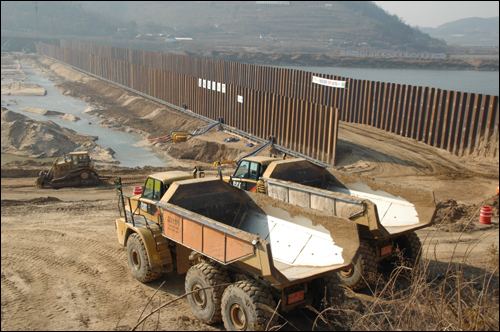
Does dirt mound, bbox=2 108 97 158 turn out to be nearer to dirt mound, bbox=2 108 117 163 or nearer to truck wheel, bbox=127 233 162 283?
dirt mound, bbox=2 108 117 163

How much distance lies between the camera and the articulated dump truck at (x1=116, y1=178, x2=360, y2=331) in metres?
6.72

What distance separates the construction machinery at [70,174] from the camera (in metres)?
19.4

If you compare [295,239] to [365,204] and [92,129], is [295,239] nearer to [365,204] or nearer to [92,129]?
[365,204]

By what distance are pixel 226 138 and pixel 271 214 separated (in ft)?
61.4

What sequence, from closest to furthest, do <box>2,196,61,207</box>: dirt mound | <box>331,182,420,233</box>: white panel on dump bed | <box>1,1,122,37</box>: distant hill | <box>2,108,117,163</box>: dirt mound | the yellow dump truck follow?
the yellow dump truck → <box>331,182,420,233</box>: white panel on dump bed → <box>2,196,61,207</box>: dirt mound → <box>2,108,117,163</box>: dirt mound → <box>1,1,122,37</box>: distant hill

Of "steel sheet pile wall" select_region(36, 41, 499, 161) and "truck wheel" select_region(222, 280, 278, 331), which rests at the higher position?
"steel sheet pile wall" select_region(36, 41, 499, 161)

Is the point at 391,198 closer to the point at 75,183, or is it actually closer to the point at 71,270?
the point at 71,270

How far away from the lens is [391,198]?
1030 cm

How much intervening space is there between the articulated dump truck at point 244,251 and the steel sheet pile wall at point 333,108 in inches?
488

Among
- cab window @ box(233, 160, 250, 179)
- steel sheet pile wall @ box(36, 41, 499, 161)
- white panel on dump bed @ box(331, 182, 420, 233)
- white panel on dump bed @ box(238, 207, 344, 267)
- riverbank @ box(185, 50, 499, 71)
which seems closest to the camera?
white panel on dump bed @ box(238, 207, 344, 267)

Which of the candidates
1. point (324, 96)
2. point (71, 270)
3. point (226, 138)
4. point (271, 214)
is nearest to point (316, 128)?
point (226, 138)

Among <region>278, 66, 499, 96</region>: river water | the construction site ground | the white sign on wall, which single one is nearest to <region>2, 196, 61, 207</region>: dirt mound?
the construction site ground

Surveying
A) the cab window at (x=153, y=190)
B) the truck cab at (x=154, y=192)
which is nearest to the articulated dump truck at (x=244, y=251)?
the truck cab at (x=154, y=192)

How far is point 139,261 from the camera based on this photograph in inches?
368
